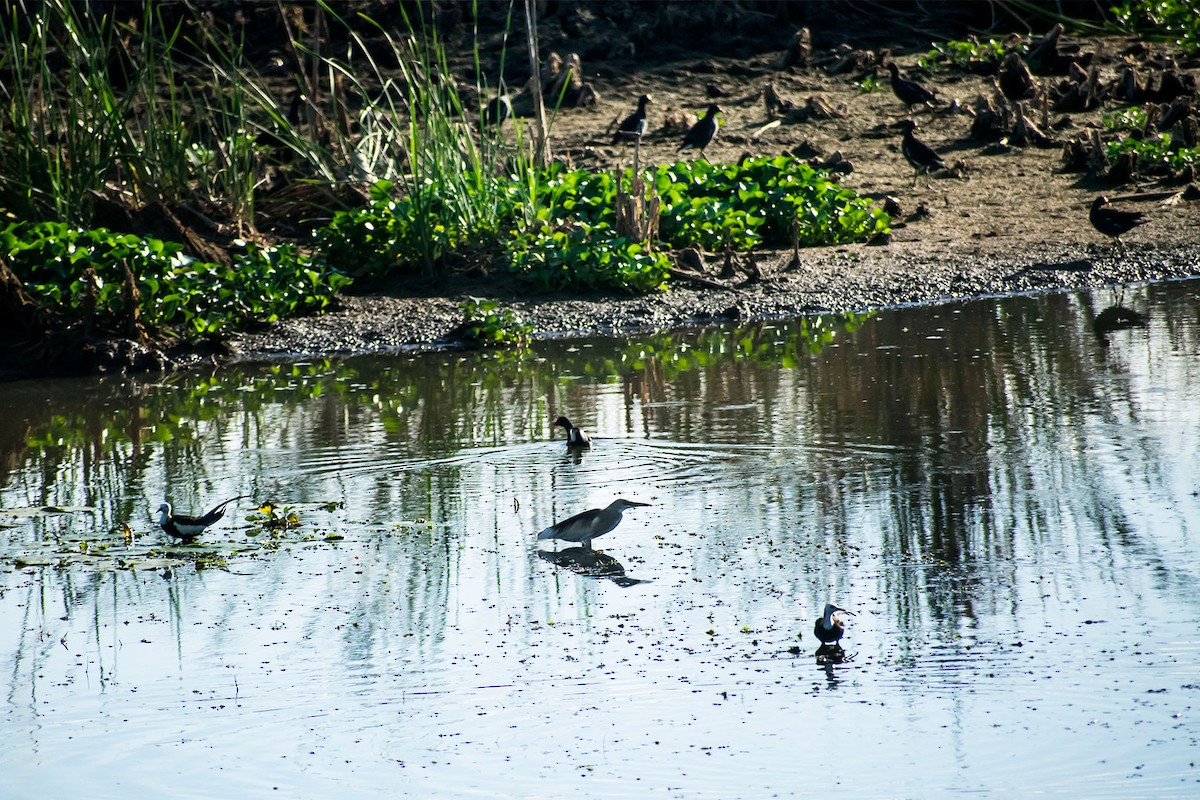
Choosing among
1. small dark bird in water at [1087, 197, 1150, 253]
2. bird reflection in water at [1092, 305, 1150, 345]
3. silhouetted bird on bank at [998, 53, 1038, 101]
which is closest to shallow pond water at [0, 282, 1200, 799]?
bird reflection in water at [1092, 305, 1150, 345]

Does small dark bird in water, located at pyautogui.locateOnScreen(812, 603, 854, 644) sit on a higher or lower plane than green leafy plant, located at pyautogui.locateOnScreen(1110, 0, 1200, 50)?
lower

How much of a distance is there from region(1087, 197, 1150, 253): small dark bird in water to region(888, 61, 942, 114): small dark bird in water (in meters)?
4.06

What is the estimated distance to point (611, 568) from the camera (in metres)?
6.45

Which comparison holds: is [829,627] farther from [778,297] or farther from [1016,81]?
[1016,81]

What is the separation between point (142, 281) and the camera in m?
12.0

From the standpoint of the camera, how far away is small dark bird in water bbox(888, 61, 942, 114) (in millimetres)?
17281

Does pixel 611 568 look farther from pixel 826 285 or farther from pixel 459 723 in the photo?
pixel 826 285

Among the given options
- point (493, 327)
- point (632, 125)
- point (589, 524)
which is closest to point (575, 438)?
point (589, 524)

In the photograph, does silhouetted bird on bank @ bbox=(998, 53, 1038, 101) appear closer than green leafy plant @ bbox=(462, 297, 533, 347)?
No

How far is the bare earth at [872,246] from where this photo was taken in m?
12.8

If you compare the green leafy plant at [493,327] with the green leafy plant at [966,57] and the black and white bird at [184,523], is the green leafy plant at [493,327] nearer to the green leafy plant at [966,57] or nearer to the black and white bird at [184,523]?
the black and white bird at [184,523]

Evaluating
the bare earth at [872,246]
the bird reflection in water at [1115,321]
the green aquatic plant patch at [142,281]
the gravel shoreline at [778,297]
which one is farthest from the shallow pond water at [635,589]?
the bare earth at [872,246]

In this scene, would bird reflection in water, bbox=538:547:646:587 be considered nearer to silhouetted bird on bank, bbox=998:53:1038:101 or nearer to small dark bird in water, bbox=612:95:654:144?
small dark bird in water, bbox=612:95:654:144

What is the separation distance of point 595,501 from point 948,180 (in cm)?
949
